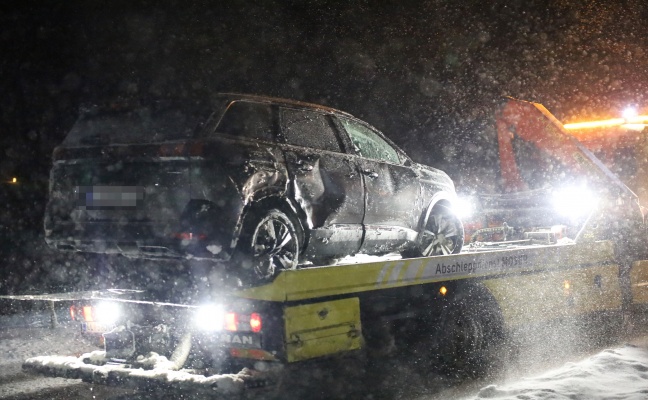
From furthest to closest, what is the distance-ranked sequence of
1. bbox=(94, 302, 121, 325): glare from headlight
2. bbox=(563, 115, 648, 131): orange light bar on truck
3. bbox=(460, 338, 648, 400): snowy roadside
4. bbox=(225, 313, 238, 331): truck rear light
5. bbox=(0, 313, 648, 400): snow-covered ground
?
bbox=(563, 115, 648, 131): orange light bar on truck
bbox=(0, 313, 648, 400): snow-covered ground
bbox=(460, 338, 648, 400): snowy roadside
bbox=(94, 302, 121, 325): glare from headlight
bbox=(225, 313, 238, 331): truck rear light

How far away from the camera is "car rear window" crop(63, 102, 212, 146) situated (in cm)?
527

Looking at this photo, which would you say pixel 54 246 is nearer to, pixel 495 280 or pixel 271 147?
pixel 271 147

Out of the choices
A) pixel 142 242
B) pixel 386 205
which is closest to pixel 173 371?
pixel 142 242

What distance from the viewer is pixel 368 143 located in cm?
684

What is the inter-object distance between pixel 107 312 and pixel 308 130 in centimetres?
216

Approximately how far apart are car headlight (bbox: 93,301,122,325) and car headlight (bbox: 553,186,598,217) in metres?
5.67

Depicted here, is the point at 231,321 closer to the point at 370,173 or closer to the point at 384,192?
the point at 370,173

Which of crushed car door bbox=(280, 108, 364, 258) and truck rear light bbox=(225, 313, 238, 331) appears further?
crushed car door bbox=(280, 108, 364, 258)

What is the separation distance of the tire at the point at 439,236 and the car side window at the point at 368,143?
0.77 m

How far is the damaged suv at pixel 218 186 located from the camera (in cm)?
500

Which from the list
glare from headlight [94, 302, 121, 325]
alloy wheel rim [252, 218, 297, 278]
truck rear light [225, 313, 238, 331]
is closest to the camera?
truck rear light [225, 313, 238, 331]

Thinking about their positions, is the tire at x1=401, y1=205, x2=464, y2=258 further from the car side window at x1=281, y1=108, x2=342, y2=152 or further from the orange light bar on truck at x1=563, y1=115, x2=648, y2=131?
the orange light bar on truck at x1=563, y1=115, x2=648, y2=131

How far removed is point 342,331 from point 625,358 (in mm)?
3098

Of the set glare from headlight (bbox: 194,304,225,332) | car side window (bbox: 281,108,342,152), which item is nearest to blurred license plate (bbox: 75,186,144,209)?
glare from headlight (bbox: 194,304,225,332)
